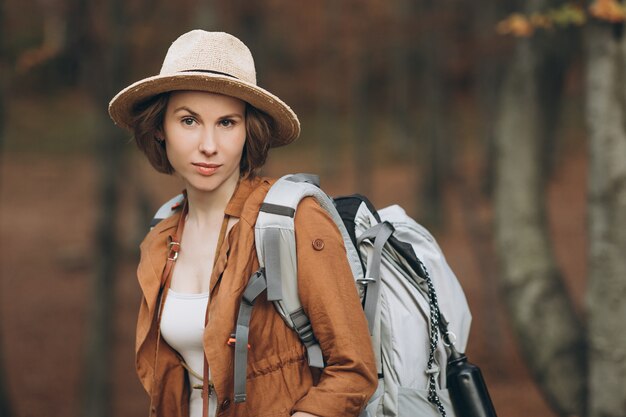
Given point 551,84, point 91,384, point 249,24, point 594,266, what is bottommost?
point 91,384

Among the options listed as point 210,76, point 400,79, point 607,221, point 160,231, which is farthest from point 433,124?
point 210,76

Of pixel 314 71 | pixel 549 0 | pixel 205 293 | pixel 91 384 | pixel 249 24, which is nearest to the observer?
pixel 205 293

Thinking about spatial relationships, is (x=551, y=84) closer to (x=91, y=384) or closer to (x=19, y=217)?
(x=91, y=384)

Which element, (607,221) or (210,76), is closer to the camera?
(210,76)

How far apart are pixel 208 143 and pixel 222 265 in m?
0.36

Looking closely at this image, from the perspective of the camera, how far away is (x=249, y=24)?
11312 millimetres

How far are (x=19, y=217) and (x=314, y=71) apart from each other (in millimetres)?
10395

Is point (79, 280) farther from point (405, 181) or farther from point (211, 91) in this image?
point (211, 91)

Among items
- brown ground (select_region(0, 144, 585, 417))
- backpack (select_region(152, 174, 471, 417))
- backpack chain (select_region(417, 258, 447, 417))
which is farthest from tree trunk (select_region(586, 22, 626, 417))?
brown ground (select_region(0, 144, 585, 417))

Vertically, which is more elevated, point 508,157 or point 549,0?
point 549,0

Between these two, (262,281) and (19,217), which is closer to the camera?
(262,281)

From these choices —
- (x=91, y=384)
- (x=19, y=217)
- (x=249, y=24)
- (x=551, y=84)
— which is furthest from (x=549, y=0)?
(x=19, y=217)

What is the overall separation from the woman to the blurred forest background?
1100 mm

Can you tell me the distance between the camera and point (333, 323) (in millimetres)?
2287
